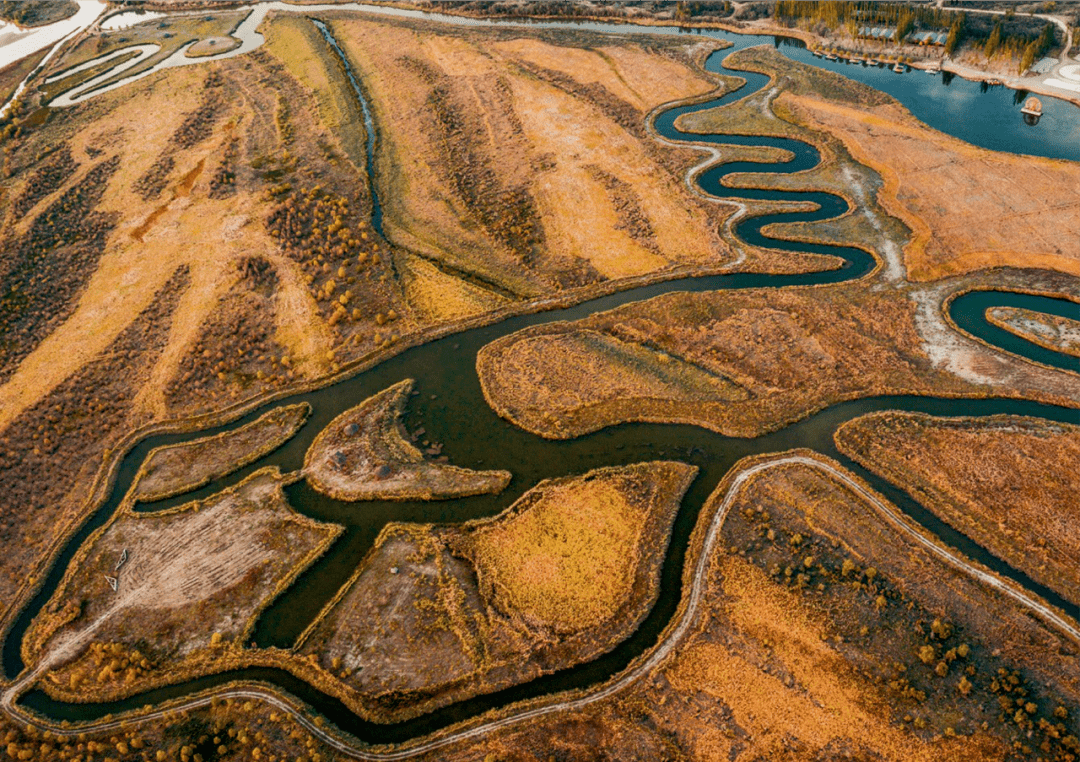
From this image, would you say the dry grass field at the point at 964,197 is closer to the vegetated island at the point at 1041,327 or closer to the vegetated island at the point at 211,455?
the vegetated island at the point at 1041,327

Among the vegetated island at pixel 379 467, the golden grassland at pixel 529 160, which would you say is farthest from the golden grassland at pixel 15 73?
the vegetated island at pixel 379 467

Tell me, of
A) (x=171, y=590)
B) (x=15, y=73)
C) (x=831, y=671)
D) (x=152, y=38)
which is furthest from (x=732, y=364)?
(x=15, y=73)

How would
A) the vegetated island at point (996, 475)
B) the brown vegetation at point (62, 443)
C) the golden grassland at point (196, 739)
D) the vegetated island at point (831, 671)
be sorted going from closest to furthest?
1. the vegetated island at point (831, 671)
2. the golden grassland at point (196, 739)
3. the vegetated island at point (996, 475)
4. the brown vegetation at point (62, 443)

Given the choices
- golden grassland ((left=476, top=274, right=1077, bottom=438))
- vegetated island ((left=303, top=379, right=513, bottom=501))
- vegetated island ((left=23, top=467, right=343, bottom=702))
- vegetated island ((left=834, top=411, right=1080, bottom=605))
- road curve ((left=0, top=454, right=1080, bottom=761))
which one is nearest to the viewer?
road curve ((left=0, top=454, right=1080, bottom=761))

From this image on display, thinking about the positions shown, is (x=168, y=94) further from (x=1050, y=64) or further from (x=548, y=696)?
(x=1050, y=64)

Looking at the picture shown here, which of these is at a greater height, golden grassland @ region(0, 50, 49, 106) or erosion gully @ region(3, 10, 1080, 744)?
golden grassland @ region(0, 50, 49, 106)

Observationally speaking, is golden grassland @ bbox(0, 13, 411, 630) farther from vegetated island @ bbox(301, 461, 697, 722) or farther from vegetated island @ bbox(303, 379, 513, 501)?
vegetated island @ bbox(301, 461, 697, 722)

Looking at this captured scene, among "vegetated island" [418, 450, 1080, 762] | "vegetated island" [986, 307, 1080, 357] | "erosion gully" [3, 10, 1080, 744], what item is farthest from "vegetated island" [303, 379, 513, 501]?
"vegetated island" [986, 307, 1080, 357]

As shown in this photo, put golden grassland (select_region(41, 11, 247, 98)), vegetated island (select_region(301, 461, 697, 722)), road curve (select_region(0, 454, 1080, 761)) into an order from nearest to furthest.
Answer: road curve (select_region(0, 454, 1080, 761)) → vegetated island (select_region(301, 461, 697, 722)) → golden grassland (select_region(41, 11, 247, 98))
